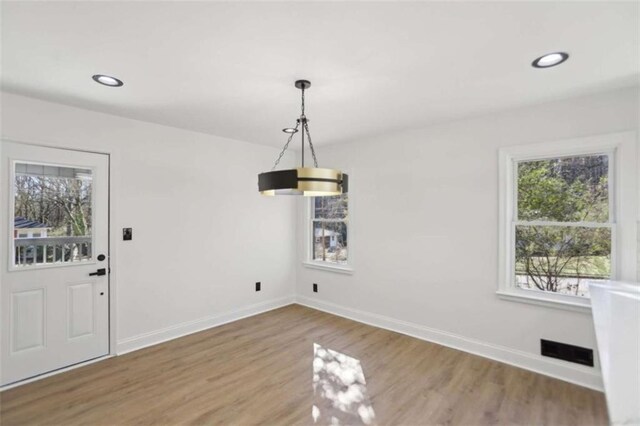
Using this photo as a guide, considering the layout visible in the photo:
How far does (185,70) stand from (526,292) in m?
3.65

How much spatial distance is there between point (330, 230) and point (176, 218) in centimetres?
219

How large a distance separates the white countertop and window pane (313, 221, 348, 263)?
3.02 m

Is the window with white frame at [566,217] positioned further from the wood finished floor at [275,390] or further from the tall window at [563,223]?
the wood finished floor at [275,390]

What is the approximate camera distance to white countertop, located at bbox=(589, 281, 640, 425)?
1.18 metres

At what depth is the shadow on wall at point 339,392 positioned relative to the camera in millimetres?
2254

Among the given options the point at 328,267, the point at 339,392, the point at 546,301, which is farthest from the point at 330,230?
the point at 546,301

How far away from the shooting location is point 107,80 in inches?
95.0

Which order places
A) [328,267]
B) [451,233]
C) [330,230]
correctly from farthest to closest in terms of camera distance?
[330,230] → [328,267] → [451,233]

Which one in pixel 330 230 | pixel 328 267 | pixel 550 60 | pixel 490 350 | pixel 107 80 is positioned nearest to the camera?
pixel 550 60

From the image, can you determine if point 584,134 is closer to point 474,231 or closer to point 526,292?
point 474,231

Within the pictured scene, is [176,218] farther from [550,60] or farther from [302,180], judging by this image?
[550,60]

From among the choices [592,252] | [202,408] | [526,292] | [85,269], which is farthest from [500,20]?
[85,269]

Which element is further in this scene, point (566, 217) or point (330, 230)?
point (330, 230)

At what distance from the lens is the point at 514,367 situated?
9.79 feet
